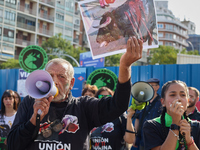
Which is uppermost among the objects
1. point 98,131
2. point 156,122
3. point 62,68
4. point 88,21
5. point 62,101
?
point 88,21

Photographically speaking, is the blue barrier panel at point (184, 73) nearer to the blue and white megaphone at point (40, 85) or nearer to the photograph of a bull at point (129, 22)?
the photograph of a bull at point (129, 22)

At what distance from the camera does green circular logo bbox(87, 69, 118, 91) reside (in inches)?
251

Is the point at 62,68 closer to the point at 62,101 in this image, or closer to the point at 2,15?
the point at 62,101

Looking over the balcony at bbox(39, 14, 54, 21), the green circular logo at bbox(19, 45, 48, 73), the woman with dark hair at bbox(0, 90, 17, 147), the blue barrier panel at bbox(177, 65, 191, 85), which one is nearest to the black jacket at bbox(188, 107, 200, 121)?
the blue barrier panel at bbox(177, 65, 191, 85)

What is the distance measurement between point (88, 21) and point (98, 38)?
1.24ft

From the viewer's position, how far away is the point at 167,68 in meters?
6.16

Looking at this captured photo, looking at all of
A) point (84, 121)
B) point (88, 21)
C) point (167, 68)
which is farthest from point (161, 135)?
point (167, 68)

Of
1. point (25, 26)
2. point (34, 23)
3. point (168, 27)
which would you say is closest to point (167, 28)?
point (168, 27)

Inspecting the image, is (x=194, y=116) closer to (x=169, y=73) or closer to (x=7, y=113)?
(x=169, y=73)

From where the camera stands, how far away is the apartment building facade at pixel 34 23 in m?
43.9

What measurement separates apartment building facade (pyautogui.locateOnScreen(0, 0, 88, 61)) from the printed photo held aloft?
4133 centimetres

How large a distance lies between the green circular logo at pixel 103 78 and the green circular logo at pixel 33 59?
47.7 inches

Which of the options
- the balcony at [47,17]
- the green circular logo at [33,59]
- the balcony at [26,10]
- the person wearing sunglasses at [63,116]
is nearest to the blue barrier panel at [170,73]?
the green circular logo at [33,59]

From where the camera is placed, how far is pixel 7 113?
5918 millimetres
